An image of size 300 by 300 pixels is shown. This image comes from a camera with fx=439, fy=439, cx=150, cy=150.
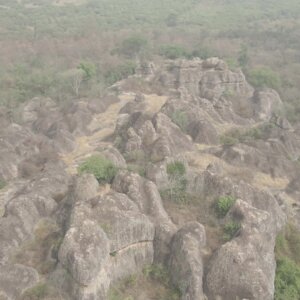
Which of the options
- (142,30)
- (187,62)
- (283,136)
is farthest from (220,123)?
(142,30)

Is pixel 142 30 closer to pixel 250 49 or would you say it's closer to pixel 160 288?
pixel 250 49

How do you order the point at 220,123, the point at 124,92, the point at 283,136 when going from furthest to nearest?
the point at 124,92 < the point at 220,123 < the point at 283,136

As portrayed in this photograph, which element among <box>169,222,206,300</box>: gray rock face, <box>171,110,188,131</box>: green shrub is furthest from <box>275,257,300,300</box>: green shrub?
<box>171,110,188,131</box>: green shrub

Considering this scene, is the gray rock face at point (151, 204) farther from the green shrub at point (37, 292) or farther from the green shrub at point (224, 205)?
the green shrub at point (37, 292)

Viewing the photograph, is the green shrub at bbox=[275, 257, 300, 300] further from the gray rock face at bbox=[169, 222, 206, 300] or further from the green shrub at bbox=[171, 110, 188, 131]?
the green shrub at bbox=[171, 110, 188, 131]

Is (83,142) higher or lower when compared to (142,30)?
higher
